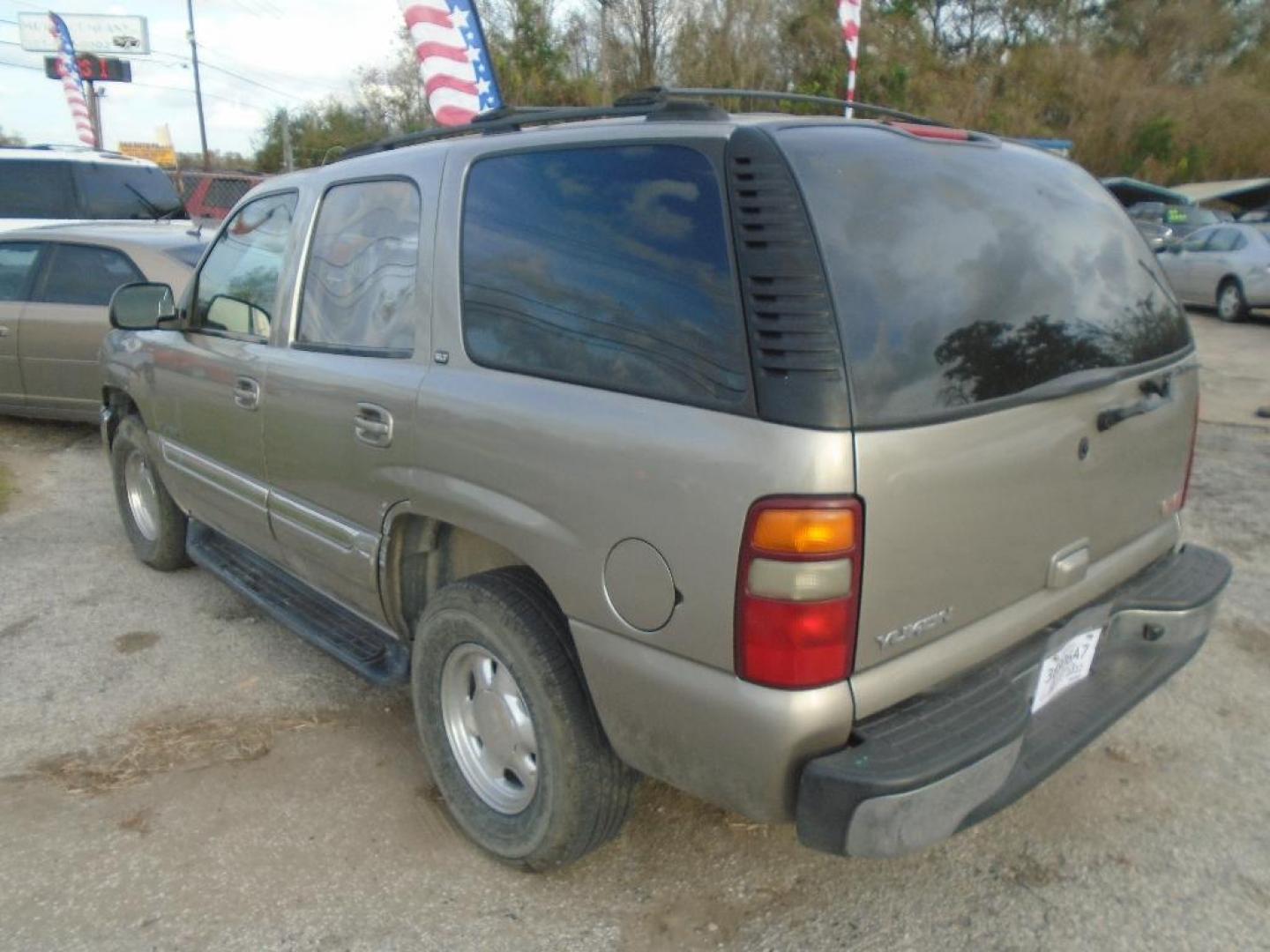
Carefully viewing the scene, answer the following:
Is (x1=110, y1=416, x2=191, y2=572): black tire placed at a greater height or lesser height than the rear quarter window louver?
lesser

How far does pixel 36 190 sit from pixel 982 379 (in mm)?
11150

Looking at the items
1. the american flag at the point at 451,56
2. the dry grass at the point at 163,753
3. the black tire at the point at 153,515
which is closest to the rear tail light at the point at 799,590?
the dry grass at the point at 163,753

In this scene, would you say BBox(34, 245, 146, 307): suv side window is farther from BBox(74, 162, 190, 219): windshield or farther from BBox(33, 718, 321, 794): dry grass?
BBox(33, 718, 321, 794): dry grass

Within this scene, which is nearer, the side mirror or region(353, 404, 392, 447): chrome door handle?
region(353, 404, 392, 447): chrome door handle

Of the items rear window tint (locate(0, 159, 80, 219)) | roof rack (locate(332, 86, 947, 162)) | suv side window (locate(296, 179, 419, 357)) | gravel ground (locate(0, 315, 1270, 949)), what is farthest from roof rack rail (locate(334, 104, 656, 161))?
rear window tint (locate(0, 159, 80, 219))

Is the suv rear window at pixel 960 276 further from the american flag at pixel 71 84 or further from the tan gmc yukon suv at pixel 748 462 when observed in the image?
the american flag at pixel 71 84

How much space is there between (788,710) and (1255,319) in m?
15.9

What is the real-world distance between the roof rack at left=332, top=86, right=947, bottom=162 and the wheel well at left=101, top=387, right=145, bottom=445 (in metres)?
2.25

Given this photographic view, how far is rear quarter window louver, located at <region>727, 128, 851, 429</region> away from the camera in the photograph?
1.94 meters

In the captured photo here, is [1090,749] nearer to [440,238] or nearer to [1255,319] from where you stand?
[440,238]

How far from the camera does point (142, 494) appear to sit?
16.4ft

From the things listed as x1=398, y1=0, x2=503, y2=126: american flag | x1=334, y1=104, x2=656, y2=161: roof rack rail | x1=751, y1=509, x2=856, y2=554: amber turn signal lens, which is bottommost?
x1=751, y1=509, x2=856, y2=554: amber turn signal lens

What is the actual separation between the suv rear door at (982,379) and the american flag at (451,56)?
16.6 feet

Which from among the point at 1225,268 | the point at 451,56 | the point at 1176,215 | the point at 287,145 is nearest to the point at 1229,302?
the point at 1225,268
